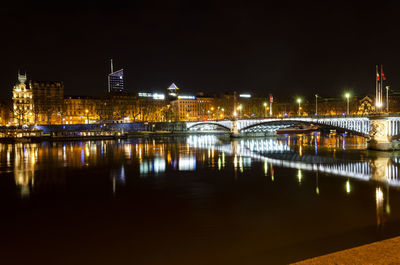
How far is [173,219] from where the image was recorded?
14422mm

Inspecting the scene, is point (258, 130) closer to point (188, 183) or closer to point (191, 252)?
point (188, 183)

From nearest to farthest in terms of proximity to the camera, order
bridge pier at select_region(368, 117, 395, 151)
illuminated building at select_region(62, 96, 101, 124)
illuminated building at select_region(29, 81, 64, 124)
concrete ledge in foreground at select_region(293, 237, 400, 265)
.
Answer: concrete ledge in foreground at select_region(293, 237, 400, 265) → bridge pier at select_region(368, 117, 395, 151) → illuminated building at select_region(29, 81, 64, 124) → illuminated building at select_region(62, 96, 101, 124)

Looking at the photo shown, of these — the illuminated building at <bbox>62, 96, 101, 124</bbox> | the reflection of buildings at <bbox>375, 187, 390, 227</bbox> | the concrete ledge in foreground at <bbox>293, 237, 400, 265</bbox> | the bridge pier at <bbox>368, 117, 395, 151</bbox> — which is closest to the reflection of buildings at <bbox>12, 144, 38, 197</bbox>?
the concrete ledge in foreground at <bbox>293, 237, 400, 265</bbox>

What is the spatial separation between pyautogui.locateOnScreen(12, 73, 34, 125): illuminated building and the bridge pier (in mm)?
106575

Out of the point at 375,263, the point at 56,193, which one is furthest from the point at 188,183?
the point at 375,263

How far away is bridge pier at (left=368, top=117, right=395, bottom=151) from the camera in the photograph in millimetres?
37406

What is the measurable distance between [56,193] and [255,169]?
15.2 m

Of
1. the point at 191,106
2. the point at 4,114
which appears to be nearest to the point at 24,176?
the point at 4,114

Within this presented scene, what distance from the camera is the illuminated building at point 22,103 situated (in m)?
114

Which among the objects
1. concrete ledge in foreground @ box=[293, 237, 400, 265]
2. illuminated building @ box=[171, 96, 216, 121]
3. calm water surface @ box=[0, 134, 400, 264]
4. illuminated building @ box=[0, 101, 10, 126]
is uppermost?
illuminated building @ box=[171, 96, 216, 121]

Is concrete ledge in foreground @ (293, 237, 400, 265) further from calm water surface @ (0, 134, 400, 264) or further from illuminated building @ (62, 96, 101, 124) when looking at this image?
illuminated building @ (62, 96, 101, 124)

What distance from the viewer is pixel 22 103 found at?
116750 millimetres

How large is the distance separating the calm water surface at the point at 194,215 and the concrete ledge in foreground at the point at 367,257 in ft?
10.4

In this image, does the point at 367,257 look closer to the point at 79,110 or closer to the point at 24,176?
the point at 24,176
